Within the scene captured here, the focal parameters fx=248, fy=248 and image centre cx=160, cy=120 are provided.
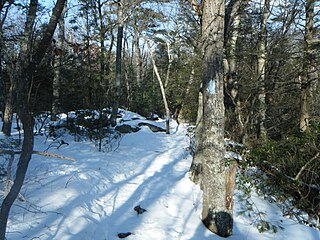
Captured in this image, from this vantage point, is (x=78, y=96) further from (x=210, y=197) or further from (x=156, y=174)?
(x=210, y=197)

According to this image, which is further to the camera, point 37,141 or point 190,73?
point 190,73

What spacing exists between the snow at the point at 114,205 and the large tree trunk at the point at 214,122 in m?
0.34

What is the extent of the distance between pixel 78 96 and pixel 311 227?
8.58m

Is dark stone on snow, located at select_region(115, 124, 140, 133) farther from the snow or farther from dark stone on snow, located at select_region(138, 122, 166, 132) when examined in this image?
the snow

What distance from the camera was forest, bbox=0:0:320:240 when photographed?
290cm

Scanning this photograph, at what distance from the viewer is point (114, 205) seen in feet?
13.1

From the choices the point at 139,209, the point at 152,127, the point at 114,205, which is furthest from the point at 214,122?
the point at 152,127

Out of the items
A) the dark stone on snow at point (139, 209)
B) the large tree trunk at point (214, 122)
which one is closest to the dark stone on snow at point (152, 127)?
the dark stone on snow at point (139, 209)

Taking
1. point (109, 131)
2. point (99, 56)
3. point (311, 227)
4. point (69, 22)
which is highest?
point (69, 22)

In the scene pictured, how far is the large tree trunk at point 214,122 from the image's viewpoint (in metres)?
3.49

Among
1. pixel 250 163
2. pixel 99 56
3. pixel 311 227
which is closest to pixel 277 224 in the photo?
pixel 311 227

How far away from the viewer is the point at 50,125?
8164mm

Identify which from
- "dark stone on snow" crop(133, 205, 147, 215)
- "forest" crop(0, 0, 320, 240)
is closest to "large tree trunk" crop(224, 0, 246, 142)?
"forest" crop(0, 0, 320, 240)

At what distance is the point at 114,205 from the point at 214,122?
2.08m
